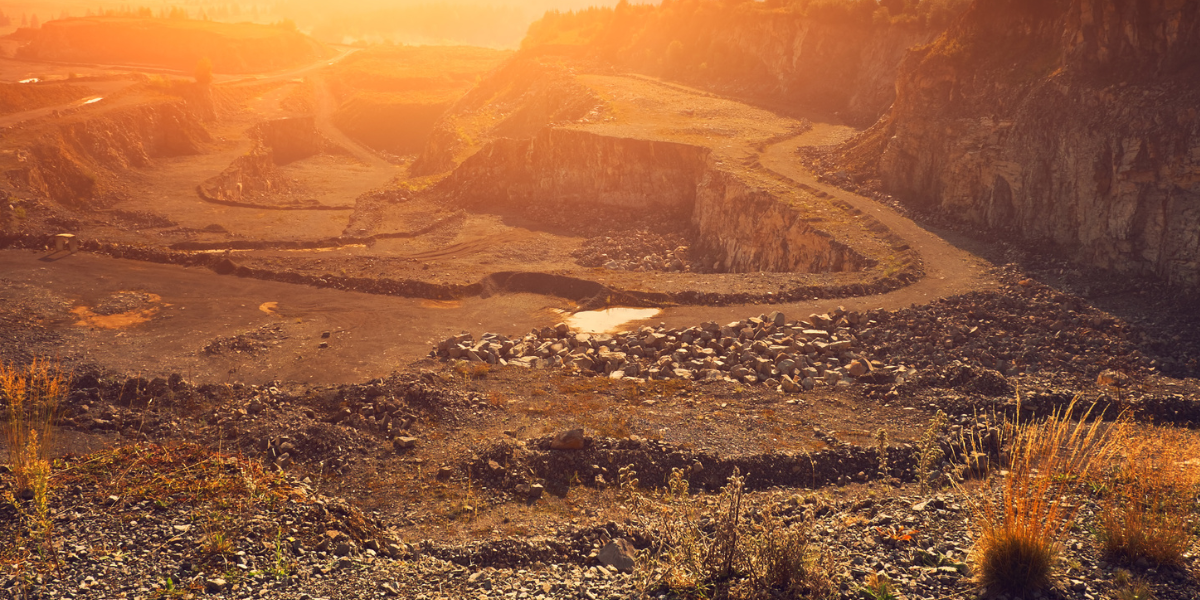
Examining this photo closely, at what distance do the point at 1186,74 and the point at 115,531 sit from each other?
34803 millimetres

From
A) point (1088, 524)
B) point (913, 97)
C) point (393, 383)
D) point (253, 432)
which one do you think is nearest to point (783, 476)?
point (1088, 524)

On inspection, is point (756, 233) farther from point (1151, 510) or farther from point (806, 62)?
point (806, 62)

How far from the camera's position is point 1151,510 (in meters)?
9.70

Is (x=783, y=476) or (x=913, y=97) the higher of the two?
(x=913, y=97)

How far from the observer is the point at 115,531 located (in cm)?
1144

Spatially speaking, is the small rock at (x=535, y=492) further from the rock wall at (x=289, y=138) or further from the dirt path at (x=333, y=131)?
the rock wall at (x=289, y=138)

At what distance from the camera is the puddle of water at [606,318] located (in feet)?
95.4

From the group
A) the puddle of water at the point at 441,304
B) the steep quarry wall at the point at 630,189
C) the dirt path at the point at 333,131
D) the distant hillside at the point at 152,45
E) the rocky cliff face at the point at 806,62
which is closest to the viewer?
the puddle of water at the point at 441,304

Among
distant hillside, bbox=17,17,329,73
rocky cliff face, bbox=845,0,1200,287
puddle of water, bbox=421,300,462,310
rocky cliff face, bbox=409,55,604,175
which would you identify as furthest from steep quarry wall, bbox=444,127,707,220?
distant hillside, bbox=17,17,329,73

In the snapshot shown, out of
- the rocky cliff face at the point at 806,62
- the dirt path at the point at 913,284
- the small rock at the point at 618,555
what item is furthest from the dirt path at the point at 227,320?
the rocky cliff face at the point at 806,62

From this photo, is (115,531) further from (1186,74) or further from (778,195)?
(1186,74)

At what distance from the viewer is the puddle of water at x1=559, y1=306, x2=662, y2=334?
1145 inches

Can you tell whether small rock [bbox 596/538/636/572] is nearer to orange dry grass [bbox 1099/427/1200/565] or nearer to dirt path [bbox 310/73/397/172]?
orange dry grass [bbox 1099/427/1200/565]

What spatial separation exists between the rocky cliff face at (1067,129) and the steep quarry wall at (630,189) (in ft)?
24.6
